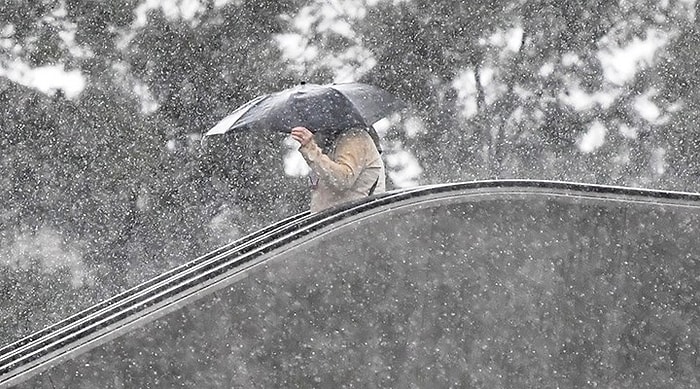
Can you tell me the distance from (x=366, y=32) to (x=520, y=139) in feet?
10.8

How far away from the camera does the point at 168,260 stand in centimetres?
2034

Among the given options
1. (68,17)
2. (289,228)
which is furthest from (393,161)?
(289,228)

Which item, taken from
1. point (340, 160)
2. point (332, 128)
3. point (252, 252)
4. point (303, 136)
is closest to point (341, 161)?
point (340, 160)

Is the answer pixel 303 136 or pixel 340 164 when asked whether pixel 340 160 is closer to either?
pixel 340 164

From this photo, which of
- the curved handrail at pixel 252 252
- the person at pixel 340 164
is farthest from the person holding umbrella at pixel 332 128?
the curved handrail at pixel 252 252

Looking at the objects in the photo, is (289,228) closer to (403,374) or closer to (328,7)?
(403,374)

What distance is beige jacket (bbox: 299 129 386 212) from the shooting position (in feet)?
16.6

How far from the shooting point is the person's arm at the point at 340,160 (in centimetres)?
504

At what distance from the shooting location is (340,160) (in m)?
5.17

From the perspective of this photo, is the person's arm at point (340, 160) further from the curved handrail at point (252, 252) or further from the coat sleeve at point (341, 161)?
the curved handrail at point (252, 252)

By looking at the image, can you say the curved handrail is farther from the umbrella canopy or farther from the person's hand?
the umbrella canopy

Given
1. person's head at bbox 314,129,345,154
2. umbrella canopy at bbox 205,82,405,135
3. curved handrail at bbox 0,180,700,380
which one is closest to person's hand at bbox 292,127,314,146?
person's head at bbox 314,129,345,154

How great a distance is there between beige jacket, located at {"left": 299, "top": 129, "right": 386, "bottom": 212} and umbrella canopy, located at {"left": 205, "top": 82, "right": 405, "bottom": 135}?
0.34m

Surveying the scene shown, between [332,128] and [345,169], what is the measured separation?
0.43 meters
